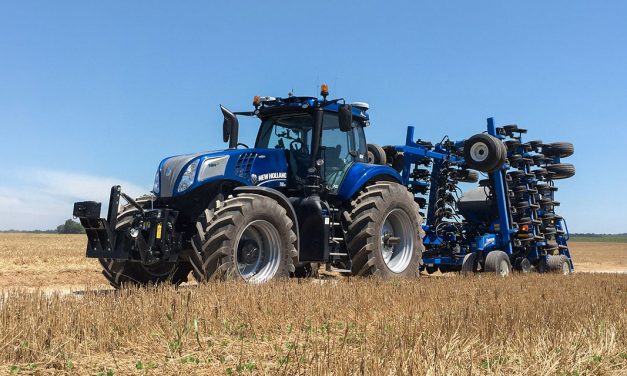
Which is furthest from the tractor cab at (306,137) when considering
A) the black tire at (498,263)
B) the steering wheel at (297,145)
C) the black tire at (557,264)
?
the black tire at (557,264)

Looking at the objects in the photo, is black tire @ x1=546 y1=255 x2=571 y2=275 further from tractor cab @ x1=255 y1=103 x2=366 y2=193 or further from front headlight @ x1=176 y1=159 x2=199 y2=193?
front headlight @ x1=176 y1=159 x2=199 y2=193

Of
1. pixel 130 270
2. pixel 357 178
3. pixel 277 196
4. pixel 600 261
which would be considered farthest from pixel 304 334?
pixel 600 261

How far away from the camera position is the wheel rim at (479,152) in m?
12.4

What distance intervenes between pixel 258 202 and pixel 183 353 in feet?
12.0

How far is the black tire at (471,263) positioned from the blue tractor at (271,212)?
2.76m

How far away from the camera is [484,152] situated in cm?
1245

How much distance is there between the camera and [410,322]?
441 centimetres

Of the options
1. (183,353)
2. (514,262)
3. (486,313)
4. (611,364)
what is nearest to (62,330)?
(183,353)

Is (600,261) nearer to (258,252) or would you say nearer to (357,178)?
(357,178)

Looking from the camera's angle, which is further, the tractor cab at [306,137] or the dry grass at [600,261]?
the dry grass at [600,261]

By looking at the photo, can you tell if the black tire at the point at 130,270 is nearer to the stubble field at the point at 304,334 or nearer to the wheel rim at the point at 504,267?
the stubble field at the point at 304,334

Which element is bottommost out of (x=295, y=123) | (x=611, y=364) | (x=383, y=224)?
(x=611, y=364)

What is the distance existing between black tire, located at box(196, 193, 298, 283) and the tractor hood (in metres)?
0.62

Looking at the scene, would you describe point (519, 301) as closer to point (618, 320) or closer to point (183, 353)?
point (618, 320)
